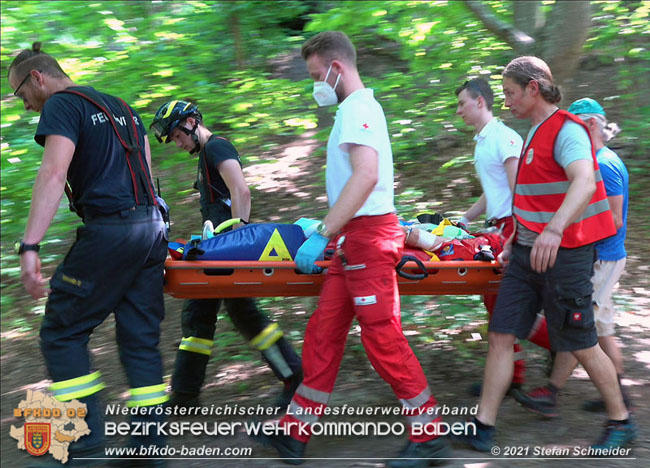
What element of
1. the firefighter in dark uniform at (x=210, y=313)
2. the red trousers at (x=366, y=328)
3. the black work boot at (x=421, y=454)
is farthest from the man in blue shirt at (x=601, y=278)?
the firefighter in dark uniform at (x=210, y=313)

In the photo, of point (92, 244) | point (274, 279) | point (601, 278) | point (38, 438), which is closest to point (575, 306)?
point (601, 278)

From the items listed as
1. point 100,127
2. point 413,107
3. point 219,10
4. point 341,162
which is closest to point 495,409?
point 341,162

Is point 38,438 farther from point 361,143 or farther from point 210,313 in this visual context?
point 361,143

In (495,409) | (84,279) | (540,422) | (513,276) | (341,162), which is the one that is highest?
(341,162)

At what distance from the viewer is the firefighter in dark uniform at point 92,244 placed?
3168mm

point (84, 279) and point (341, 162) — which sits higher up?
point (341, 162)

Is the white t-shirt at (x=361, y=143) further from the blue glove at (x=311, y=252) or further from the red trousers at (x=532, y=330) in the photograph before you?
the red trousers at (x=532, y=330)

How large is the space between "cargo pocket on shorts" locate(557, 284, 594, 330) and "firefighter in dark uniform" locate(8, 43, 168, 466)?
212cm

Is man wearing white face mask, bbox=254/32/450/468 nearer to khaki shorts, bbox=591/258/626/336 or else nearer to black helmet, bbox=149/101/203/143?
black helmet, bbox=149/101/203/143

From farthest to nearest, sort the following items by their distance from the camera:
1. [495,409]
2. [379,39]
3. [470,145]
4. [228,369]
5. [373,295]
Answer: [379,39] < [470,145] < [228,369] < [495,409] < [373,295]

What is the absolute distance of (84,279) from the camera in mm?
3275

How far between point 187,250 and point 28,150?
2.38 metres

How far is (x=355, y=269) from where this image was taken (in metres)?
3.28

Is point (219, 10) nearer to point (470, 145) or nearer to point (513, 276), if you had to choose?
point (470, 145)
